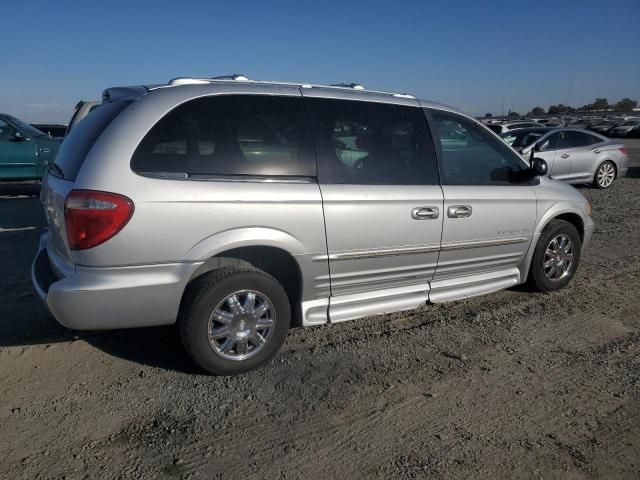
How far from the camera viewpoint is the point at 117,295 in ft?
9.77

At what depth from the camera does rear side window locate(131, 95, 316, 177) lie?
3.08 meters

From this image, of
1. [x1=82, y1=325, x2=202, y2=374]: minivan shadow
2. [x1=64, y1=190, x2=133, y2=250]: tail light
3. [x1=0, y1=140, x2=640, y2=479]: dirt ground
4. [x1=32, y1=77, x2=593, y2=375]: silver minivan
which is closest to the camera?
[x1=0, y1=140, x2=640, y2=479]: dirt ground

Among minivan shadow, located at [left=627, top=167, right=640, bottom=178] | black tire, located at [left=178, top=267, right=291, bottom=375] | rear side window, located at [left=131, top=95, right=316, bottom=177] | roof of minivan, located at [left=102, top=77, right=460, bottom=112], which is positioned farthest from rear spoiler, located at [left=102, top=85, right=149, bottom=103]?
minivan shadow, located at [left=627, top=167, right=640, bottom=178]

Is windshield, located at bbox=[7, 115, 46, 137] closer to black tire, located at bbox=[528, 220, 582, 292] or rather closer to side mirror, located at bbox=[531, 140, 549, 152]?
black tire, located at bbox=[528, 220, 582, 292]

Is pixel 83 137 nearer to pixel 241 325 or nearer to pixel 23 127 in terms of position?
pixel 241 325

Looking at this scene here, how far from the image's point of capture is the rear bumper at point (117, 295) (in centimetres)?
294

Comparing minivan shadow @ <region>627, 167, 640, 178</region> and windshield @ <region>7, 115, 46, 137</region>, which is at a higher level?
windshield @ <region>7, 115, 46, 137</region>

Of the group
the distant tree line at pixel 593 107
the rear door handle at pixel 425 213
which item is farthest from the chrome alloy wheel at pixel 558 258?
the distant tree line at pixel 593 107

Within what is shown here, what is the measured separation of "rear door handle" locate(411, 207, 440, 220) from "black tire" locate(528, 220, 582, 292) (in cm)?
141

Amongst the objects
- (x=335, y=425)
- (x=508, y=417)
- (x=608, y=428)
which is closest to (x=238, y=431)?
(x=335, y=425)

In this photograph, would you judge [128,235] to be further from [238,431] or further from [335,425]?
[335,425]

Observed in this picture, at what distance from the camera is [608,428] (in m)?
2.89

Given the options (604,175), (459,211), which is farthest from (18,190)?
(604,175)

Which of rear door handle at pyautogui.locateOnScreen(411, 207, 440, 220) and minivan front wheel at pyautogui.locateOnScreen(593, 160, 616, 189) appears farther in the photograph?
minivan front wheel at pyautogui.locateOnScreen(593, 160, 616, 189)
